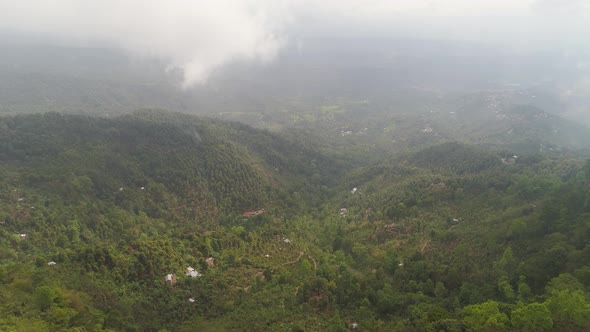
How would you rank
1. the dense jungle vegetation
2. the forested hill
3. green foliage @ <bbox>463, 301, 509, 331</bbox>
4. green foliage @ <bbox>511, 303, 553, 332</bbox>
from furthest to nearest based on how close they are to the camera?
the forested hill, the dense jungle vegetation, green foliage @ <bbox>463, 301, 509, 331</bbox>, green foliage @ <bbox>511, 303, 553, 332</bbox>

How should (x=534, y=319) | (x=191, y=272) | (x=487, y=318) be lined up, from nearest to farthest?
1. (x=534, y=319)
2. (x=487, y=318)
3. (x=191, y=272)

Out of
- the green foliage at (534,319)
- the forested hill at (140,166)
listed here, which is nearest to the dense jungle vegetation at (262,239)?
the green foliage at (534,319)

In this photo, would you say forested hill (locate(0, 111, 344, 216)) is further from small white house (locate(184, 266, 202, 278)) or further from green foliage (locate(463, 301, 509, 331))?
green foliage (locate(463, 301, 509, 331))

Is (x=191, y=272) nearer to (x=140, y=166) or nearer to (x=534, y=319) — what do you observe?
(x=534, y=319)

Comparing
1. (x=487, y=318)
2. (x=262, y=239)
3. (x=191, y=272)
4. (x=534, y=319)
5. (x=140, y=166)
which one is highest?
(x=534, y=319)

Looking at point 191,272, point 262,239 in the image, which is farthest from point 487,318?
point 262,239

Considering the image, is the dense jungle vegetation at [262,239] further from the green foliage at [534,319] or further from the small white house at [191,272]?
the small white house at [191,272]

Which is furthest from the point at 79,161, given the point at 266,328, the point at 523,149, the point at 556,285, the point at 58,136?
the point at 523,149

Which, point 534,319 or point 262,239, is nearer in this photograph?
point 534,319

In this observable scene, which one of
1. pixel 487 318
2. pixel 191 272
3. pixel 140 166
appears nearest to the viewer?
pixel 487 318

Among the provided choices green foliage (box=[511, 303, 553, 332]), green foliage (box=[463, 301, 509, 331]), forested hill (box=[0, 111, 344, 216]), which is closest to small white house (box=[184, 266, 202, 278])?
forested hill (box=[0, 111, 344, 216])

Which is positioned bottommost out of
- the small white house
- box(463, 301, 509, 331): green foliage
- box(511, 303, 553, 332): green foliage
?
the small white house
